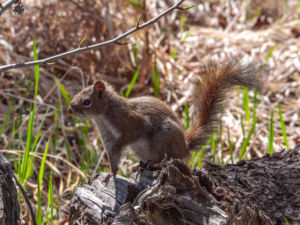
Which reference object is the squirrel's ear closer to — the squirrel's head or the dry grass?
the squirrel's head

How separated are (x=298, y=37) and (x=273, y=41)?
0.44 meters

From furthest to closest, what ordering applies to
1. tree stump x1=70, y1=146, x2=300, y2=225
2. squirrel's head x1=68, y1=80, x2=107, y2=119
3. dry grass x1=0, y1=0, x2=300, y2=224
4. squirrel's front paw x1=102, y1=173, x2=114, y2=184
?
1. dry grass x1=0, y1=0, x2=300, y2=224
2. squirrel's head x1=68, y1=80, x2=107, y2=119
3. squirrel's front paw x1=102, y1=173, x2=114, y2=184
4. tree stump x1=70, y1=146, x2=300, y2=225

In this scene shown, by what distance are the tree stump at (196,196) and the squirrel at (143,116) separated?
17.0 inches

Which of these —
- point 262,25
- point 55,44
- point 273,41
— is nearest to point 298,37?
point 273,41

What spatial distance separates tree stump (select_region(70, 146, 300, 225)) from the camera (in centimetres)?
147

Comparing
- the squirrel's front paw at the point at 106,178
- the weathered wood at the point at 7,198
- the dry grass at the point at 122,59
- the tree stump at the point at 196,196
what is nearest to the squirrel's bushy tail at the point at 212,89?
the tree stump at the point at 196,196

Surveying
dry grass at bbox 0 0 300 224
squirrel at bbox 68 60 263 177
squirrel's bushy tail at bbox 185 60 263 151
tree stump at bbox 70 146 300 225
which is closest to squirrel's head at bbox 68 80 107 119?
squirrel at bbox 68 60 263 177

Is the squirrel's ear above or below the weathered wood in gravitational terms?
above

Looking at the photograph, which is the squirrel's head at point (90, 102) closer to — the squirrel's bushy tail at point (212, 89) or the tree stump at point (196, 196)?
the tree stump at point (196, 196)

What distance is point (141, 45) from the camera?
4.68 m

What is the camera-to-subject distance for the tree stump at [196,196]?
1.47m

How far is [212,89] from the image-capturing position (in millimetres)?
2469

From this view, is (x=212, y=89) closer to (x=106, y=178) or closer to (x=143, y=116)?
(x=143, y=116)

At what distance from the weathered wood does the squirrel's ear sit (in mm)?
814
